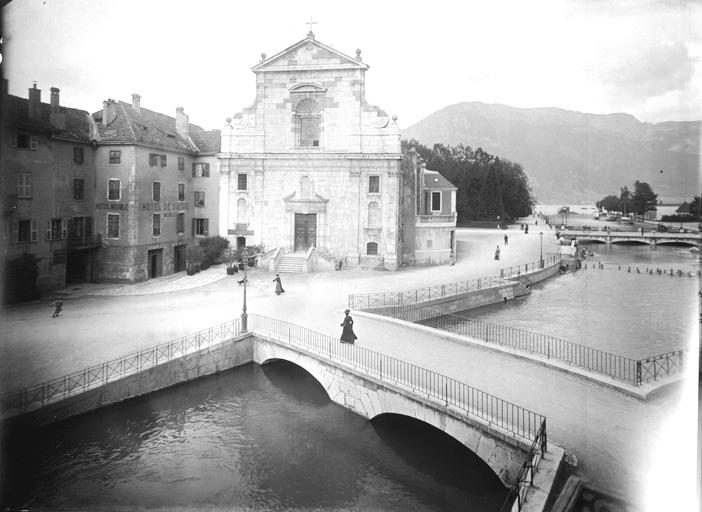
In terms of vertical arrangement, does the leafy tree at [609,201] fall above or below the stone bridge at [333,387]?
above

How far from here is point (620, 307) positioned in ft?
69.2

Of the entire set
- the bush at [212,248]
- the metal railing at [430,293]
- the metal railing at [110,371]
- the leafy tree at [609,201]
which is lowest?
the metal railing at [110,371]

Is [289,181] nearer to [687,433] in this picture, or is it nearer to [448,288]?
[448,288]

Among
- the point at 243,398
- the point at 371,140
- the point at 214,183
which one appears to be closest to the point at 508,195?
the point at 371,140

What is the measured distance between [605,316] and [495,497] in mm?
12394

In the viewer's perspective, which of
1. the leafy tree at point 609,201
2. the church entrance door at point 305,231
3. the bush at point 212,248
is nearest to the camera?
A: the leafy tree at point 609,201

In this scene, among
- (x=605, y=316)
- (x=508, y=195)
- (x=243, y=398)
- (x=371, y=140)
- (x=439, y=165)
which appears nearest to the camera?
(x=243, y=398)

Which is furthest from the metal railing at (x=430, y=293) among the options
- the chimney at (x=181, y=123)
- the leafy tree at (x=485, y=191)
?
the leafy tree at (x=485, y=191)

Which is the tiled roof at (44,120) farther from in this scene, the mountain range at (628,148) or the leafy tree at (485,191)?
the leafy tree at (485,191)

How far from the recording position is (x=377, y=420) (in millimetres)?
11352

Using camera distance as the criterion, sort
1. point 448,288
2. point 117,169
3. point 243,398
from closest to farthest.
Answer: point 243,398 → point 117,169 → point 448,288

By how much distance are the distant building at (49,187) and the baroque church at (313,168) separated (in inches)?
419

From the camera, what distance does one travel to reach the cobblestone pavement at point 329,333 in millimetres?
8195

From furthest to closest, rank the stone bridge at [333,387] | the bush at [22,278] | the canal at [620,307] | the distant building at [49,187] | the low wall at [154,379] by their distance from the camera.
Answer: the canal at [620,307] < the bush at [22,278] < the distant building at [49,187] < the low wall at [154,379] < the stone bridge at [333,387]
